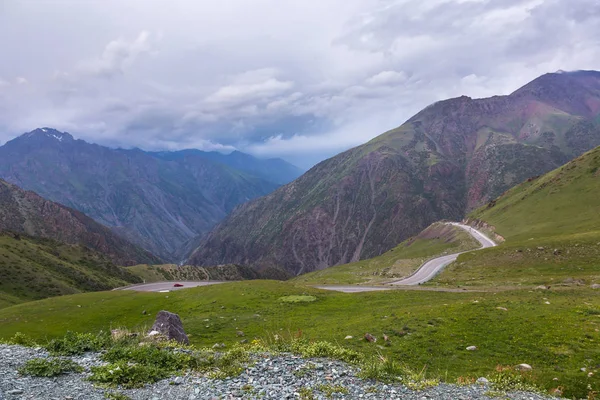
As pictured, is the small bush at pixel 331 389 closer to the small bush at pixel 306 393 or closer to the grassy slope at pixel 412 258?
the small bush at pixel 306 393

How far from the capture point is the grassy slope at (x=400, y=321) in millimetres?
18438

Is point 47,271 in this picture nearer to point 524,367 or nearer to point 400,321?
point 400,321

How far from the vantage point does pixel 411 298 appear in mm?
40188

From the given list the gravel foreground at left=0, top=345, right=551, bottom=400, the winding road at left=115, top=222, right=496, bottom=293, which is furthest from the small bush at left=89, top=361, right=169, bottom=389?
the winding road at left=115, top=222, right=496, bottom=293

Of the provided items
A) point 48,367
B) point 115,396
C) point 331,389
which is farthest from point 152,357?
point 331,389

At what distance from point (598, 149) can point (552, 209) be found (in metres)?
34.2

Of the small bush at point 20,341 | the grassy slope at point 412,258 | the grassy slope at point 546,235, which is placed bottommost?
the grassy slope at point 412,258

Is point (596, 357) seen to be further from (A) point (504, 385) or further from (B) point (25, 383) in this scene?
(B) point (25, 383)

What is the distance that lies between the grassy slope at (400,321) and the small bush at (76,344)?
10.8 metres

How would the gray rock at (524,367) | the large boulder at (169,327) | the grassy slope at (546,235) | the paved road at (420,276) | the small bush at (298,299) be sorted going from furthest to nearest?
the paved road at (420,276), the grassy slope at (546,235), the small bush at (298,299), the large boulder at (169,327), the gray rock at (524,367)

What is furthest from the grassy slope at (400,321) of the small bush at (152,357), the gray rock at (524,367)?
the small bush at (152,357)

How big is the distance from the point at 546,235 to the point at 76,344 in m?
90.7

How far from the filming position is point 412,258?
108875 millimetres

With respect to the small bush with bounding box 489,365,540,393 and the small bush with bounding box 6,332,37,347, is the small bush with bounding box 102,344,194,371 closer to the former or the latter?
the small bush with bounding box 6,332,37,347
